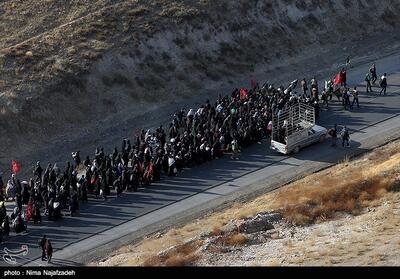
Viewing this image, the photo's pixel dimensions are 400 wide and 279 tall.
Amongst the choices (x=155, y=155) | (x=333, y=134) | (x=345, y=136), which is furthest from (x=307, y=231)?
(x=333, y=134)

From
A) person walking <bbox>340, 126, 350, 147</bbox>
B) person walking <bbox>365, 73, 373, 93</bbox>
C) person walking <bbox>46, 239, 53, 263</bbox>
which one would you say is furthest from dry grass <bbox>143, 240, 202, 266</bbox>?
person walking <bbox>365, 73, 373, 93</bbox>

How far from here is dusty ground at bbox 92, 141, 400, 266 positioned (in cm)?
2755

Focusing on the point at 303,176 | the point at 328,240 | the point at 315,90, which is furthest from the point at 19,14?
the point at 328,240

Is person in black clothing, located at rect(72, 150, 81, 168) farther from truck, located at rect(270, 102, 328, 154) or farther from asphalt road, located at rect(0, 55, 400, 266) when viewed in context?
truck, located at rect(270, 102, 328, 154)

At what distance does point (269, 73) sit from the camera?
53.4 meters

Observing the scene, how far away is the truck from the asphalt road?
467mm

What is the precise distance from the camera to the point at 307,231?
→ 3075 centimetres

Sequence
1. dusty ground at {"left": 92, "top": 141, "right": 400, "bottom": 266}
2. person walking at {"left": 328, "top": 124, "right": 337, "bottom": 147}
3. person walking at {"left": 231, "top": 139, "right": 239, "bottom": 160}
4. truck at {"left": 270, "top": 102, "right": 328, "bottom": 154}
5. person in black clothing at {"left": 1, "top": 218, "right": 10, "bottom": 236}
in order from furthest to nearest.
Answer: person walking at {"left": 328, "top": 124, "right": 337, "bottom": 147}
truck at {"left": 270, "top": 102, "right": 328, "bottom": 154}
person walking at {"left": 231, "top": 139, "right": 239, "bottom": 160}
person in black clothing at {"left": 1, "top": 218, "right": 10, "bottom": 236}
dusty ground at {"left": 92, "top": 141, "right": 400, "bottom": 266}

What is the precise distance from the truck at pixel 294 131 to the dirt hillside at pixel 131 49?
9614 mm

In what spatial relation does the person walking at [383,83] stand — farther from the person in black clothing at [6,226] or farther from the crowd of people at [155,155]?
the person in black clothing at [6,226]

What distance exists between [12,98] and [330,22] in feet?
86.6

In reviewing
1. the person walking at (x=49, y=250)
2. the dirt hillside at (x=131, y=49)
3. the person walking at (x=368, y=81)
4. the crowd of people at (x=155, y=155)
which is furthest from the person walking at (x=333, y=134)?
the person walking at (x=49, y=250)

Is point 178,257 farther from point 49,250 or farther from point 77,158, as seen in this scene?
point 77,158

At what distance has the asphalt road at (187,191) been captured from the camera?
32.7 meters
